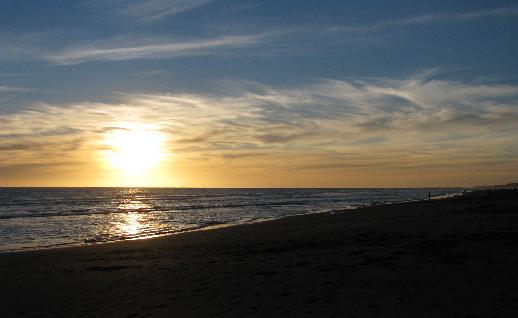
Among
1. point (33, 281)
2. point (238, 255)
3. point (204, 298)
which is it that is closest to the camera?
point (204, 298)

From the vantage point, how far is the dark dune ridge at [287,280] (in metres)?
9.54

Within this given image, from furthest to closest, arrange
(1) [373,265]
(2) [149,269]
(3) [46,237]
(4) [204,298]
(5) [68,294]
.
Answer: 1. (3) [46,237]
2. (2) [149,269]
3. (1) [373,265]
4. (5) [68,294]
5. (4) [204,298]

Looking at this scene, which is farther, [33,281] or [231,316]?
[33,281]

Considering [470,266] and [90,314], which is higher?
[470,266]

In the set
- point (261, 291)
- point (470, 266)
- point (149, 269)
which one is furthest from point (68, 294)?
point (470, 266)

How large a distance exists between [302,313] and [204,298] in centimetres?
278

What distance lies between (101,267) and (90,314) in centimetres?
653

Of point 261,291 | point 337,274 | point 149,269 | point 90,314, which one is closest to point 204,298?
point 261,291

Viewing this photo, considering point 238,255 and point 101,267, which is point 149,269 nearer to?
point 101,267

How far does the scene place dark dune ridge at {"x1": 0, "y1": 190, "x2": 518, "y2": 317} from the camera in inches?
376

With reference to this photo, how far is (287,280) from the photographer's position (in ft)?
39.8

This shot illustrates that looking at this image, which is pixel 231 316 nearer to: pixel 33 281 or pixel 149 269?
pixel 149 269

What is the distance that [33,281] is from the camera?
573 inches

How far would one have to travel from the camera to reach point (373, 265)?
1345 cm
